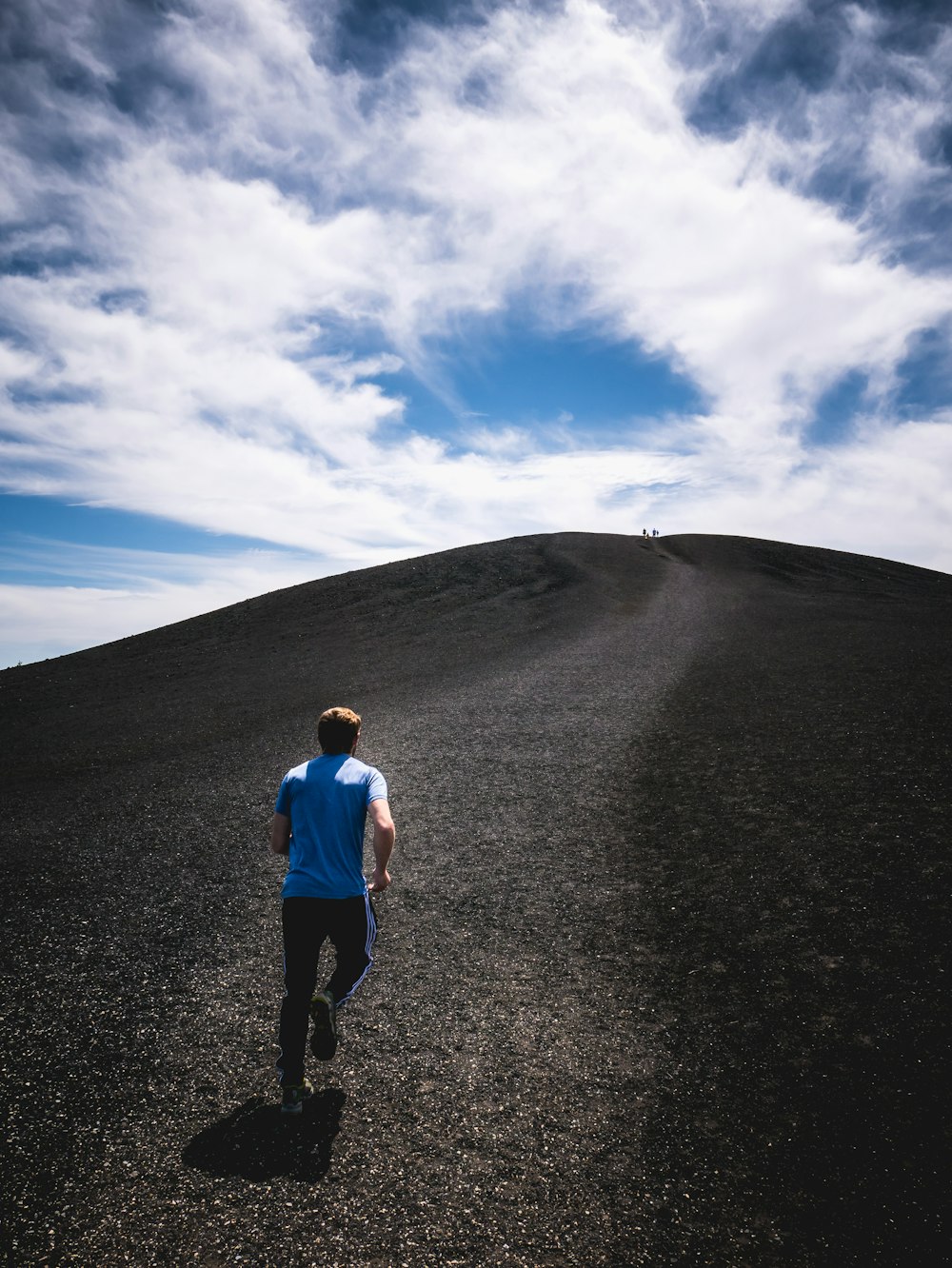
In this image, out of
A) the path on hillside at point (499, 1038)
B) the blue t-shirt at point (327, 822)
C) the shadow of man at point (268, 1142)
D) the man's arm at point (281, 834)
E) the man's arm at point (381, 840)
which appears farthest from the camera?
the man's arm at point (281, 834)

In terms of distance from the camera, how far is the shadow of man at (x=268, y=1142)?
3.64 metres

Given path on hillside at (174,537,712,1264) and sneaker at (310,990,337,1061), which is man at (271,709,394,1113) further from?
path on hillside at (174,537,712,1264)

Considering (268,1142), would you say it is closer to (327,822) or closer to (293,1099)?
(293,1099)

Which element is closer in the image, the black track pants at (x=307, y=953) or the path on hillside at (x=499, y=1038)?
the path on hillside at (x=499, y=1038)

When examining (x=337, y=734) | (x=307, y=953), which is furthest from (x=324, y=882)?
(x=337, y=734)

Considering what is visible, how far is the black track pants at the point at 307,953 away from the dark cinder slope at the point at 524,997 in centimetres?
52

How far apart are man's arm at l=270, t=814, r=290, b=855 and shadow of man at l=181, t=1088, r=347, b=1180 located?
1.61 metres

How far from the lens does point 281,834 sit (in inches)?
165

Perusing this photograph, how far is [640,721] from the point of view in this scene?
12492mm

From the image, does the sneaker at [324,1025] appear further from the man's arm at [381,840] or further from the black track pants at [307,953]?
the man's arm at [381,840]

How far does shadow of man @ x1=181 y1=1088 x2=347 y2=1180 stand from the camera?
11.9 ft

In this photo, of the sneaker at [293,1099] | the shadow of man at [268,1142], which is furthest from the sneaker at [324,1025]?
the shadow of man at [268,1142]

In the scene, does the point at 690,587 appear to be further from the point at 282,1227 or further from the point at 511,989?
the point at 282,1227

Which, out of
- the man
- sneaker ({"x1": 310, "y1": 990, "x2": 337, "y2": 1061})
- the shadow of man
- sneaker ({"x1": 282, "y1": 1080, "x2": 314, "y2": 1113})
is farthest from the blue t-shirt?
the shadow of man
